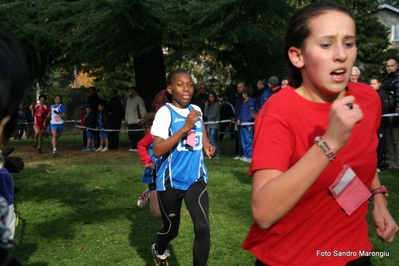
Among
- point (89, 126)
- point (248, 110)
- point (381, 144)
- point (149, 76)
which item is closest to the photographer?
point (381, 144)

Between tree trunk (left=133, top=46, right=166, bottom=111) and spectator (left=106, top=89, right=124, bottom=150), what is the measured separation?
92cm

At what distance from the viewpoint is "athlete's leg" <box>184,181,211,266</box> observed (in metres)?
5.09

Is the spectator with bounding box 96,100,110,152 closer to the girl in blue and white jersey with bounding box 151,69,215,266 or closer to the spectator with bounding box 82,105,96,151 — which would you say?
the spectator with bounding box 82,105,96,151

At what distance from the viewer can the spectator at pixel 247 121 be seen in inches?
575

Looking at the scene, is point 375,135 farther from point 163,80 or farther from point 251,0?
point 163,80

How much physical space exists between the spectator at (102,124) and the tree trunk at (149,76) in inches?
55.9

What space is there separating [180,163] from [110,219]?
333 cm

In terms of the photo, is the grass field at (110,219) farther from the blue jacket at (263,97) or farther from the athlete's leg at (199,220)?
the blue jacket at (263,97)

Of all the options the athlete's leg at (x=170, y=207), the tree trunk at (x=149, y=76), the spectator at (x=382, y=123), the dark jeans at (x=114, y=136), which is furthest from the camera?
the dark jeans at (x=114, y=136)

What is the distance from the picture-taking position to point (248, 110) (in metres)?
14.6

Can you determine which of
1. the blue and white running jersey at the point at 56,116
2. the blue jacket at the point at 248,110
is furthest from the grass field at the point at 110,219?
the blue and white running jersey at the point at 56,116

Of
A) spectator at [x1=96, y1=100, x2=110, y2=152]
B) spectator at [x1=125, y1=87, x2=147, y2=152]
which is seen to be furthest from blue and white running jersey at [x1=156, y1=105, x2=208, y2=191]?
spectator at [x1=96, y1=100, x2=110, y2=152]

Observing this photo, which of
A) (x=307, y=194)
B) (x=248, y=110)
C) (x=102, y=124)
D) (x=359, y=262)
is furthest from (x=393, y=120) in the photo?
(x=102, y=124)

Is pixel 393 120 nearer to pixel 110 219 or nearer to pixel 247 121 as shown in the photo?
pixel 247 121
